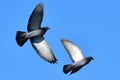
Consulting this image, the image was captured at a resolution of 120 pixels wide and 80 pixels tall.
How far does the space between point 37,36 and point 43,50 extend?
95 centimetres

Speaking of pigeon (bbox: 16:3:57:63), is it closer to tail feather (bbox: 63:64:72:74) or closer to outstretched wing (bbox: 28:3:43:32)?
outstretched wing (bbox: 28:3:43:32)

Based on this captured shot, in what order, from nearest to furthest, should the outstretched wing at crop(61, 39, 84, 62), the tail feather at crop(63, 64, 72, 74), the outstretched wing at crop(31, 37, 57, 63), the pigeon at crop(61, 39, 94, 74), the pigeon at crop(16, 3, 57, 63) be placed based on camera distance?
the tail feather at crop(63, 64, 72, 74)
the pigeon at crop(61, 39, 94, 74)
the pigeon at crop(16, 3, 57, 63)
the outstretched wing at crop(61, 39, 84, 62)
the outstretched wing at crop(31, 37, 57, 63)

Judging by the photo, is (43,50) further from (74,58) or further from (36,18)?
(36,18)

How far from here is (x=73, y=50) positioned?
120 feet

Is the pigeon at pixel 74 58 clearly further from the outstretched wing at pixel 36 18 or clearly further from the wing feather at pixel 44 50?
the outstretched wing at pixel 36 18

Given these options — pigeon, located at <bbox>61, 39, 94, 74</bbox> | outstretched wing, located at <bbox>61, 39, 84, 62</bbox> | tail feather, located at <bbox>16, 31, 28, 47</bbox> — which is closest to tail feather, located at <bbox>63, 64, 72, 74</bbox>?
pigeon, located at <bbox>61, 39, 94, 74</bbox>

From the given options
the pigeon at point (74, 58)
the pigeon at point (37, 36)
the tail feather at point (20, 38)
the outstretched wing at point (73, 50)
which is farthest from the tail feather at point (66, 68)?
the tail feather at point (20, 38)

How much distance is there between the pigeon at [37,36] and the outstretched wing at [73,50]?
31.7 inches

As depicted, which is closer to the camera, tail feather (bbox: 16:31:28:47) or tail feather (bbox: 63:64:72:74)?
tail feather (bbox: 63:64:72:74)

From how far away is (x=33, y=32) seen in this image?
35.7 m

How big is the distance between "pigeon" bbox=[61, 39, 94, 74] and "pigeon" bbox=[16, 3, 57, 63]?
33.2 inches

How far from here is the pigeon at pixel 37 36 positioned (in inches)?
1391

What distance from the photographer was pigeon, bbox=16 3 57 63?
116 ft

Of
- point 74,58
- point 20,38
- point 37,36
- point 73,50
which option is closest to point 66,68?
point 74,58
